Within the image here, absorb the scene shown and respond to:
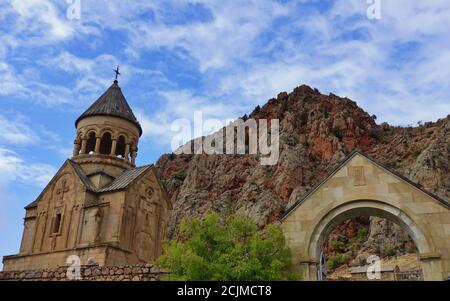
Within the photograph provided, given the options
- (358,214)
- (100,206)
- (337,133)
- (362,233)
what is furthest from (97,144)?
(337,133)

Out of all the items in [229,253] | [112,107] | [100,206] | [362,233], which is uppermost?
[112,107]

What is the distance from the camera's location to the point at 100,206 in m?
21.6

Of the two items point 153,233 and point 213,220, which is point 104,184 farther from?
point 213,220

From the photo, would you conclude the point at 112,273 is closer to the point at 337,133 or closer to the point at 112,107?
the point at 112,107

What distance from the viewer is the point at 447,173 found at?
40906mm

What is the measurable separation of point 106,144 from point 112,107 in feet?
7.54

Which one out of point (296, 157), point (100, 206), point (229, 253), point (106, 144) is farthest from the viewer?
point (296, 157)

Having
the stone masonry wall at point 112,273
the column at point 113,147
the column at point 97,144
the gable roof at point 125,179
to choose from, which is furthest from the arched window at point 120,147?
the stone masonry wall at point 112,273

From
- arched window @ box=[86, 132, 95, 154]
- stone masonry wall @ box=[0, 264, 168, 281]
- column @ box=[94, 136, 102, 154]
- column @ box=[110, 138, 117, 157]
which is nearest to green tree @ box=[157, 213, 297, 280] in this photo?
stone masonry wall @ box=[0, 264, 168, 281]

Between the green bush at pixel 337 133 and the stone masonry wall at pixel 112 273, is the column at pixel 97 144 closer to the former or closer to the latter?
the stone masonry wall at pixel 112 273

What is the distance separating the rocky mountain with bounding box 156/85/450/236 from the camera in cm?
4972

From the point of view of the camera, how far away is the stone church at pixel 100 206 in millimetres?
20922
